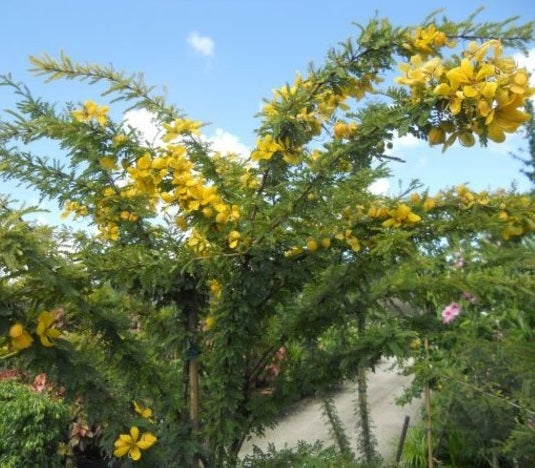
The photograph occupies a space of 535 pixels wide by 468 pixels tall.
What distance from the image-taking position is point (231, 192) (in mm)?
1555

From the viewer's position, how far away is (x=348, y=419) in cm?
489

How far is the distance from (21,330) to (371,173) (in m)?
0.95

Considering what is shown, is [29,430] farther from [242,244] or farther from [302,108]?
[302,108]

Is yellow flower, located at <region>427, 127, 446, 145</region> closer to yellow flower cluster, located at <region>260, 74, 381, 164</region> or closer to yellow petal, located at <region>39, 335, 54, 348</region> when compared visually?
yellow flower cluster, located at <region>260, 74, 381, 164</region>

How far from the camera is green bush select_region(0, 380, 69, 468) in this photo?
3.59m

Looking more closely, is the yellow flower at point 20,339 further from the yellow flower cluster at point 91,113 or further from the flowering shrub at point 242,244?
the yellow flower cluster at point 91,113

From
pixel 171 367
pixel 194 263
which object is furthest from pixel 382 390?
pixel 194 263

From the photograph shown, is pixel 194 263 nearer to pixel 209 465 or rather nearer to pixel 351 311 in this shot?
pixel 351 311

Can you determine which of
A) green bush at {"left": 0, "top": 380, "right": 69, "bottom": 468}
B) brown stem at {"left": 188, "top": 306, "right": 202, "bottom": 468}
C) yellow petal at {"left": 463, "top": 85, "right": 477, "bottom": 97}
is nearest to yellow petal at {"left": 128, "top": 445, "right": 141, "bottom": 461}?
brown stem at {"left": 188, "top": 306, "right": 202, "bottom": 468}

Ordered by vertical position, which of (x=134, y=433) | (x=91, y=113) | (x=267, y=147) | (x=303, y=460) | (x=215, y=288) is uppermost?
(x=91, y=113)

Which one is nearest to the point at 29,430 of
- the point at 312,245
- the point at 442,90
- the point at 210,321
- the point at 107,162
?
the point at 210,321

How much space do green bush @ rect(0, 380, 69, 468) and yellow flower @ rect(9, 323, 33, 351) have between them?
2819mm

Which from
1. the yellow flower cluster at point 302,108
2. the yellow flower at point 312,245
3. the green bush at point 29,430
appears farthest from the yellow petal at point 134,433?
the green bush at point 29,430

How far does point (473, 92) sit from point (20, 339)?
1085 mm
